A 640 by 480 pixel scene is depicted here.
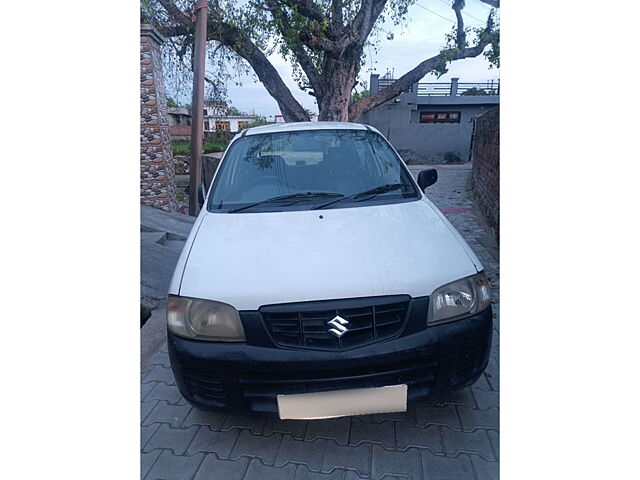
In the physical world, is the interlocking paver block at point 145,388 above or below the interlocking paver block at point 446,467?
above

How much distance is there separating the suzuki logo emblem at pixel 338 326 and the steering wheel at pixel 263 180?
1.26 metres

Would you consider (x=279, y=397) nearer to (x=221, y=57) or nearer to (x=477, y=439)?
(x=477, y=439)

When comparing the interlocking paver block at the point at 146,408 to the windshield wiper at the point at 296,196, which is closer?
the interlocking paver block at the point at 146,408

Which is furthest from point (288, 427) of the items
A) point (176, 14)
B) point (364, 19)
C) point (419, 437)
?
point (364, 19)

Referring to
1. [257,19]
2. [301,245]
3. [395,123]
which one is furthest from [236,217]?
[395,123]

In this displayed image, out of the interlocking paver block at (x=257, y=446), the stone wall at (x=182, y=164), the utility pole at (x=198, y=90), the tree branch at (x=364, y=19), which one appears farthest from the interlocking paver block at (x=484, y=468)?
the stone wall at (x=182, y=164)

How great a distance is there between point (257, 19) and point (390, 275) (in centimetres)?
742

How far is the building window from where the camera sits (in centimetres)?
1941

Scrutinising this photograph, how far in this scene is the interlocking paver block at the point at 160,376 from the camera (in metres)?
2.49

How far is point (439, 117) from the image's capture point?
1950 cm

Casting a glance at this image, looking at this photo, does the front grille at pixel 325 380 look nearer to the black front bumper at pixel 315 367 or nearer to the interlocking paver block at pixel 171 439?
the black front bumper at pixel 315 367

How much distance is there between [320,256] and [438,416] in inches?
44.4

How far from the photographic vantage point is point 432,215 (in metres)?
2.31

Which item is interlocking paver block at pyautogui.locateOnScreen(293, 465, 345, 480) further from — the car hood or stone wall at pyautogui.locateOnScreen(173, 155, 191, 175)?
stone wall at pyautogui.locateOnScreen(173, 155, 191, 175)
